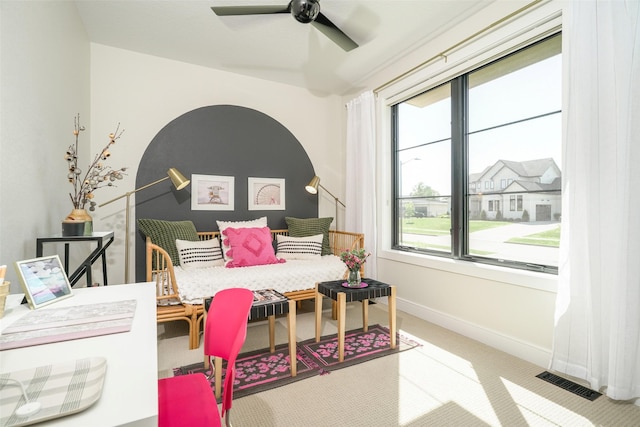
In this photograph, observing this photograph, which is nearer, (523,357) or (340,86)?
(523,357)

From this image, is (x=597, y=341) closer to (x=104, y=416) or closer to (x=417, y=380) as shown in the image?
(x=417, y=380)

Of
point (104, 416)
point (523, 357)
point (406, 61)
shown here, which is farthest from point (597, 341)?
point (406, 61)

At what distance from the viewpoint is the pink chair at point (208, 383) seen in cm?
101

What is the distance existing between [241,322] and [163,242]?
2395 millimetres

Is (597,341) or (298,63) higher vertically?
(298,63)

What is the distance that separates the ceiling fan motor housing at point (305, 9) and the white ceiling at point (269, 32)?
29 cm

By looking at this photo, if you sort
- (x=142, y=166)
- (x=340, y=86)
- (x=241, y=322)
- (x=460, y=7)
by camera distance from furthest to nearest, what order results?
(x=340, y=86)
(x=142, y=166)
(x=460, y=7)
(x=241, y=322)

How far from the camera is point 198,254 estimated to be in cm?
319

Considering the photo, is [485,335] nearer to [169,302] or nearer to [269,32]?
[169,302]

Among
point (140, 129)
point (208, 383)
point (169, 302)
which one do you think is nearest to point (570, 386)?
point (208, 383)

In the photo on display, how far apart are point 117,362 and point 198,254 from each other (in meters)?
2.47

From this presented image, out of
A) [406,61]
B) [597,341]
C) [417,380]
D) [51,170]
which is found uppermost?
[406,61]

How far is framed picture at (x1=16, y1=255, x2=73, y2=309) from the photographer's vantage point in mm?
1252

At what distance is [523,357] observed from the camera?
7.76 feet
